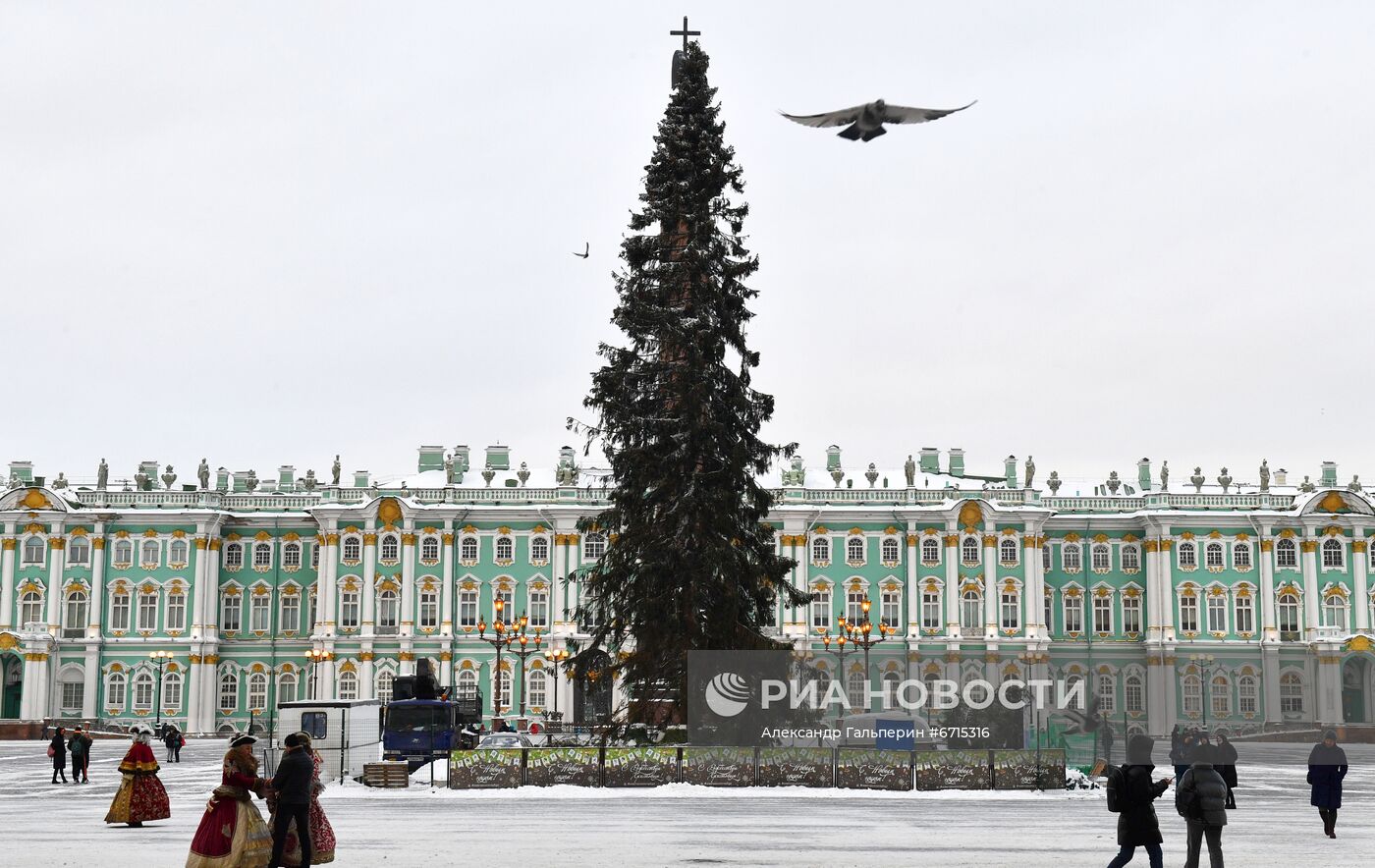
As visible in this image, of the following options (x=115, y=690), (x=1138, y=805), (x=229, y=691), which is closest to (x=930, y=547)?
(x=229, y=691)

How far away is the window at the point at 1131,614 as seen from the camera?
8638 cm

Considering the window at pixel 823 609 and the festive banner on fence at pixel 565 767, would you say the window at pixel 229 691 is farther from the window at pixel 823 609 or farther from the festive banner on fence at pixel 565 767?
the festive banner on fence at pixel 565 767

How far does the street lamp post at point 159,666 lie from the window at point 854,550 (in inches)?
1346

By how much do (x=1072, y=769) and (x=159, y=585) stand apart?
59.7m

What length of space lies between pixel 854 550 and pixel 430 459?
917 inches

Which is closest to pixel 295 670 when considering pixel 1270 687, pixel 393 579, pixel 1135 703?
pixel 393 579

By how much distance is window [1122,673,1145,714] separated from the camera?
85.9m

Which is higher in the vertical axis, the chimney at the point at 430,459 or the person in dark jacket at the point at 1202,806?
the chimney at the point at 430,459

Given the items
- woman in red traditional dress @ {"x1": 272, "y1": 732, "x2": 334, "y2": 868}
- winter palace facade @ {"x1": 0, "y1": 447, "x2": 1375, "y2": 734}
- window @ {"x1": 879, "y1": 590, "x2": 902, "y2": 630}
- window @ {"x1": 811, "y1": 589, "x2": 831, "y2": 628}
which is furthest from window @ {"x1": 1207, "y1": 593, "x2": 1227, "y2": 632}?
woman in red traditional dress @ {"x1": 272, "y1": 732, "x2": 334, "y2": 868}

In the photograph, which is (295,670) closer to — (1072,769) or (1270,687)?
(1270,687)

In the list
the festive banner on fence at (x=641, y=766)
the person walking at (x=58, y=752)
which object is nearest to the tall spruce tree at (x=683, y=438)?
the festive banner on fence at (x=641, y=766)

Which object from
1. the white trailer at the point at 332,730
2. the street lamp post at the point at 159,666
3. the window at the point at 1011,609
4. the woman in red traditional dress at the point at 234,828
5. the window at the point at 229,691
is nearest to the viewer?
the woman in red traditional dress at the point at 234,828

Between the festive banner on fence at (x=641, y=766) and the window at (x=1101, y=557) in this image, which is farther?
the window at (x=1101, y=557)

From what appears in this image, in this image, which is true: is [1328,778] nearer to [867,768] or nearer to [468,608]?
[867,768]
